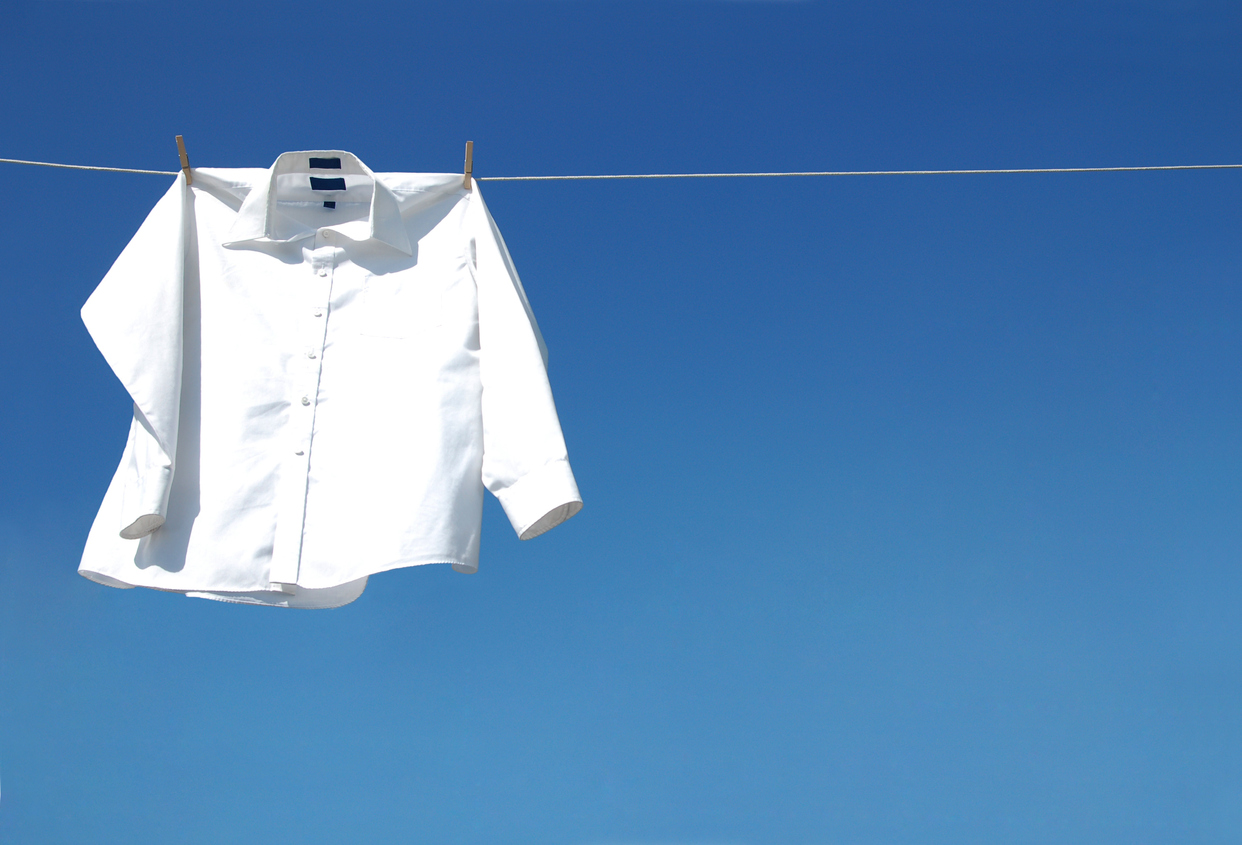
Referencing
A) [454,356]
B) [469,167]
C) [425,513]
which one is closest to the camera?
[425,513]

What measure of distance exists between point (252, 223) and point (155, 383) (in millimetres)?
541

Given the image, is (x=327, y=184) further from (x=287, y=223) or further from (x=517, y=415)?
(x=517, y=415)

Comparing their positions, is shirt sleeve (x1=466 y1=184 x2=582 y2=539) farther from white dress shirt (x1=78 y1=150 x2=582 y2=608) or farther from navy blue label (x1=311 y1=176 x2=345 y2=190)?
navy blue label (x1=311 y1=176 x2=345 y2=190)

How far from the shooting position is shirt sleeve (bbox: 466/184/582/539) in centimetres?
249

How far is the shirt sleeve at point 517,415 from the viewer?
2.49 meters

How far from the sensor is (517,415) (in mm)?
2564

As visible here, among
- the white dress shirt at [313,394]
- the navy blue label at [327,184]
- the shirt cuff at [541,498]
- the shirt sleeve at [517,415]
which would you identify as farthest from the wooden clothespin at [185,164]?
the shirt cuff at [541,498]

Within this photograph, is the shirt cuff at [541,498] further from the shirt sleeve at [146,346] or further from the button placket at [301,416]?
the shirt sleeve at [146,346]

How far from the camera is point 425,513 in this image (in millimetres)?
2455

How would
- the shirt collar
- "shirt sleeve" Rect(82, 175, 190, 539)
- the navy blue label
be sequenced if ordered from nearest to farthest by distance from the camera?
"shirt sleeve" Rect(82, 175, 190, 539) < the shirt collar < the navy blue label

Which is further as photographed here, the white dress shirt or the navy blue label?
the navy blue label

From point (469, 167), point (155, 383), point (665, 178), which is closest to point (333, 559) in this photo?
point (155, 383)

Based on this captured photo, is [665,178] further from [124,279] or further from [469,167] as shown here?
[124,279]

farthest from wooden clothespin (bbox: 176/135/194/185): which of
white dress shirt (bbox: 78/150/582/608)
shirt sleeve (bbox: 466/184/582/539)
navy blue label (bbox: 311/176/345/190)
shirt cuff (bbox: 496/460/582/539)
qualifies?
shirt cuff (bbox: 496/460/582/539)
